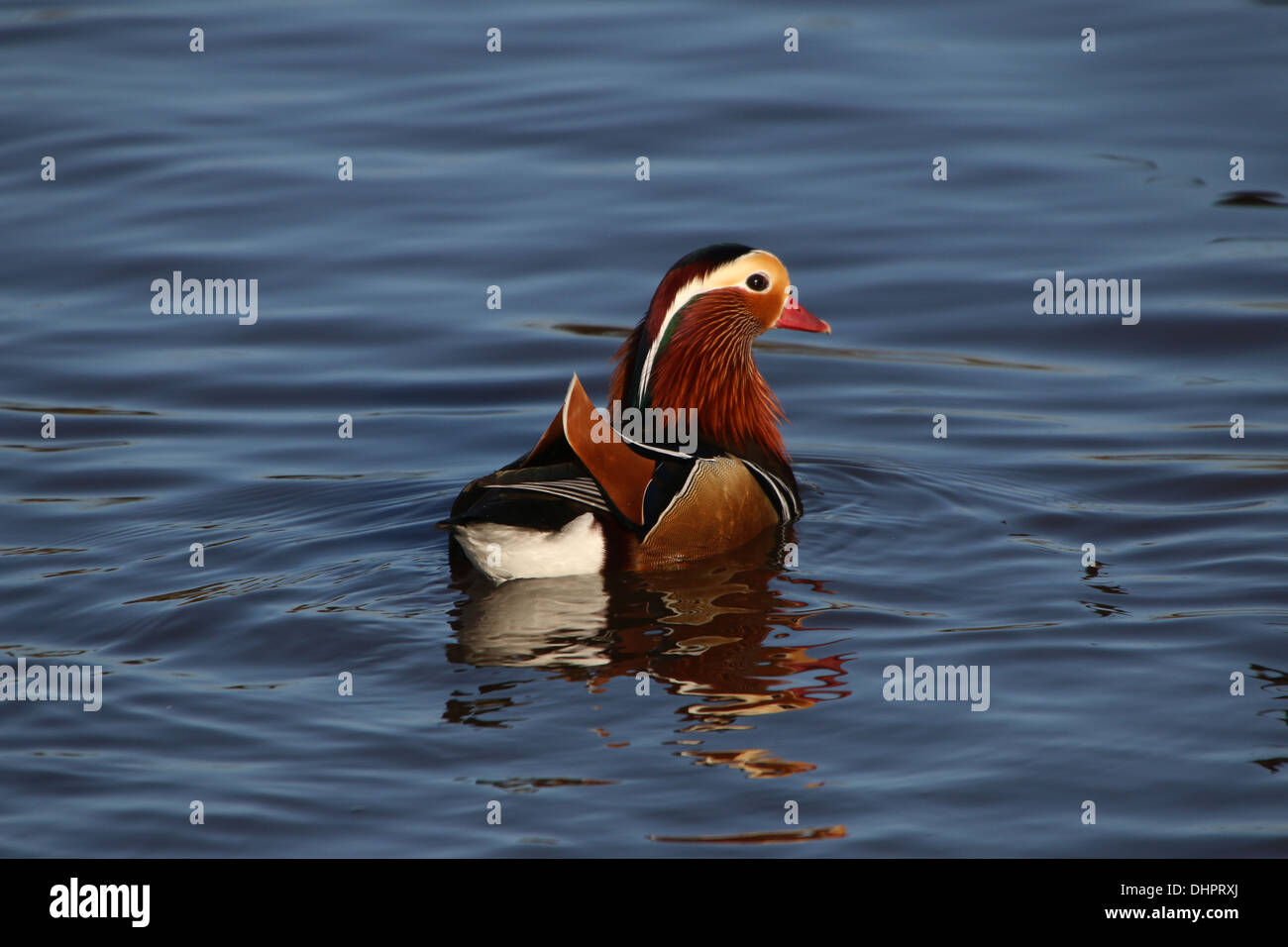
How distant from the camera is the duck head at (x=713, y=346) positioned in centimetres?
841

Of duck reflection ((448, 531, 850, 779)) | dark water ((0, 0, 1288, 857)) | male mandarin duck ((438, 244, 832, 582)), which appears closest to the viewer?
dark water ((0, 0, 1288, 857))

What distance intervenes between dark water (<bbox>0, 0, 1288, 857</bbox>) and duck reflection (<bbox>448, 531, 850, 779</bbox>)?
3cm

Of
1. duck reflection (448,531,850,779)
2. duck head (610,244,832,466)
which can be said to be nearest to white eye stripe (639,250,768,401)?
duck head (610,244,832,466)

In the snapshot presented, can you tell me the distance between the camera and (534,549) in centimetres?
745

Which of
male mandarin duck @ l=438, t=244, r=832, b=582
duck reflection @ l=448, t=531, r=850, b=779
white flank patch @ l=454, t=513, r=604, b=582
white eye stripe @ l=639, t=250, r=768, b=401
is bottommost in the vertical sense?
duck reflection @ l=448, t=531, r=850, b=779

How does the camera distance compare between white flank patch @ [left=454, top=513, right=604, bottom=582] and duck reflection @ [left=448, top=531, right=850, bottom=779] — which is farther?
white flank patch @ [left=454, top=513, right=604, bottom=582]

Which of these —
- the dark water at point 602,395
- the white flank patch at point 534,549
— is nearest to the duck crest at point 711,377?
the dark water at point 602,395

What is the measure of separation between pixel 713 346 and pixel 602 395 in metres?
2.19

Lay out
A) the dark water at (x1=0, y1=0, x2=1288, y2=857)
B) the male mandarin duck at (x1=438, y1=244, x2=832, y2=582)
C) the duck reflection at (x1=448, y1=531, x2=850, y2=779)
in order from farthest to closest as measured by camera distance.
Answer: the male mandarin duck at (x1=438, y1=244, x2=832, y2=582) → the duck reflection at (x1=448, y1=531, x2=850, y2=779) → the dark water at (x1=0, y1=0, x2=1288, y2=857)

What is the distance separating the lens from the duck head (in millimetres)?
8406

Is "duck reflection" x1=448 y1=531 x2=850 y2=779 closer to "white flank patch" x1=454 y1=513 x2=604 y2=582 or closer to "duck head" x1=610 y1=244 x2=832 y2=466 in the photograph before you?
"white flank patch" x1=454 y1=513 x2=604 y2=582

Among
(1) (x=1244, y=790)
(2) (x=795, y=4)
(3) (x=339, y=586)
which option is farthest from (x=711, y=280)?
(2) (x=795, y=4)

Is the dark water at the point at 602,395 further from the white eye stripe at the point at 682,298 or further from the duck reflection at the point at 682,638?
the white eye stripe at the point at 682,298

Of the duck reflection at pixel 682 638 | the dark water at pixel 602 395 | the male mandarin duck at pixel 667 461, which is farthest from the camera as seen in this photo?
the male mandarin duck at pixel 667 461
